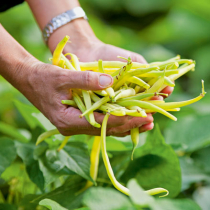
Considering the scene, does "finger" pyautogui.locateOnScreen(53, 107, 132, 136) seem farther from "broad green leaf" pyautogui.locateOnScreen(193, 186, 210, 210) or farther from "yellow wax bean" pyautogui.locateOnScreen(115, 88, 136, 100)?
"broad green leaf" pyautogui.locateOnScreen(193, 186, 210, 210)

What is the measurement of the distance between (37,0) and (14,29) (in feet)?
4.73

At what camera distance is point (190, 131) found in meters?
1.19

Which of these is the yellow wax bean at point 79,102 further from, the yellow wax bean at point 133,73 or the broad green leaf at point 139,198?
the broad green leaf at point 139,198

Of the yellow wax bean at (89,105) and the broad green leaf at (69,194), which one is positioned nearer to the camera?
the yellow wax bean at (89,105)

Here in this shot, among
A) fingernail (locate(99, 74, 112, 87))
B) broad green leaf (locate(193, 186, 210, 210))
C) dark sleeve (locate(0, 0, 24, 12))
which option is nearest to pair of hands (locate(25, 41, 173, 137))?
fingernail (locate(99, 74, 112, 87))

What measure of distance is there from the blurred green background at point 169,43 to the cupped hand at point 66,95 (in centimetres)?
33

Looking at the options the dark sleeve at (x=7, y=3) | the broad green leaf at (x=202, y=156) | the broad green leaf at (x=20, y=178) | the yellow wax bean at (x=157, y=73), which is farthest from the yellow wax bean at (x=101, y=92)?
the broad green leaf at (x=202, y=156)

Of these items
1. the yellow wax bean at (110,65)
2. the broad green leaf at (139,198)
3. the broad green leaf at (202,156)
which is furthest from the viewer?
the broad green leaf at (202,156)

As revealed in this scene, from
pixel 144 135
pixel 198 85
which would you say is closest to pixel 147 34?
pixel 198 85

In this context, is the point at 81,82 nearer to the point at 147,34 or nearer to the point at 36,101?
the point at 36,101

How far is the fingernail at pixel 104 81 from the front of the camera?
2.06ft

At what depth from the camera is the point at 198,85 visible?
2137mm

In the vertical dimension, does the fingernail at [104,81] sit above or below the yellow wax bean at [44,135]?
above

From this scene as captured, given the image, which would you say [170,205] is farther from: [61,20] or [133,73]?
[61,20]
